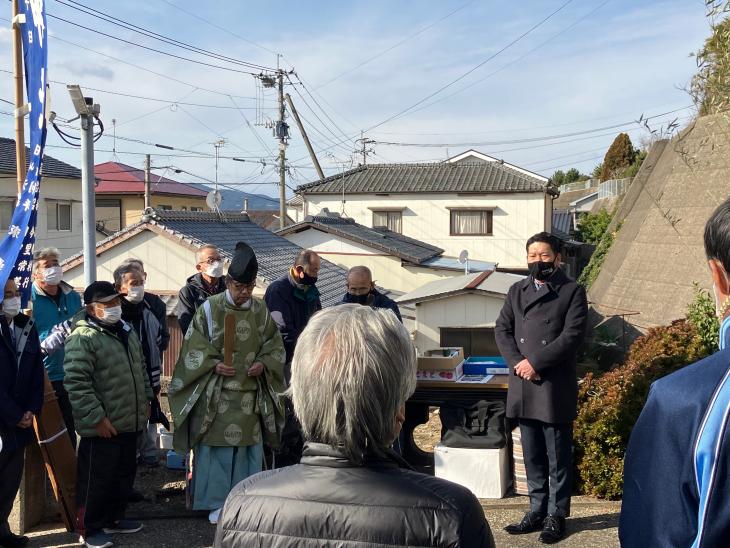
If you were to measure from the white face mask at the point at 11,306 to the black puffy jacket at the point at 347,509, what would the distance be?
343 centimetres

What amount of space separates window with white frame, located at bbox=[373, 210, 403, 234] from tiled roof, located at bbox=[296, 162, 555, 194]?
3.37 feet

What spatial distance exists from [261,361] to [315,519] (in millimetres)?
3412

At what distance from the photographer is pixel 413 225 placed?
30797 millimetres

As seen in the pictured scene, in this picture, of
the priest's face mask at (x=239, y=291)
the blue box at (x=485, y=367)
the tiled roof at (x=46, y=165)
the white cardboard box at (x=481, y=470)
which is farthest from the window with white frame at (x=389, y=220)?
the priest's face mask at (x=239, y=291)

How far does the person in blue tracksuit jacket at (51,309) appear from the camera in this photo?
5.54 m

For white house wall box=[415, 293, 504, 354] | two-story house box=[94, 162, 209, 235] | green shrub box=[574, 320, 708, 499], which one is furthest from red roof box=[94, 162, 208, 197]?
green shrub box=[574, 320, 708, 499]

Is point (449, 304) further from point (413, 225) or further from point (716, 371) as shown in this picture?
point (413, 225)

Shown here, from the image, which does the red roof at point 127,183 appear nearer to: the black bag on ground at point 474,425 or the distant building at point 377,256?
the distant building at point 377,256

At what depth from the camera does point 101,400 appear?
15.5 feet

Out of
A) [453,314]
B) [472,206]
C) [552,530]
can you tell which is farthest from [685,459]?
[472,206]

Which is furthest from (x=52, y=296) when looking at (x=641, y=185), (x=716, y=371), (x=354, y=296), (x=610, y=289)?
(x=641, y=185)

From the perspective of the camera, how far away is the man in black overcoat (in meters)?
Answer: 4.83

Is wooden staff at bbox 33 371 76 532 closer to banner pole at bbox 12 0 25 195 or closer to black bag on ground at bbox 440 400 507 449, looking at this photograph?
banner pole at bbox 12 0 25 195

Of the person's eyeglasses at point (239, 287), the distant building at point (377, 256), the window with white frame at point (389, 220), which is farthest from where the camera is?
the window with white frame at point (389, 220)
